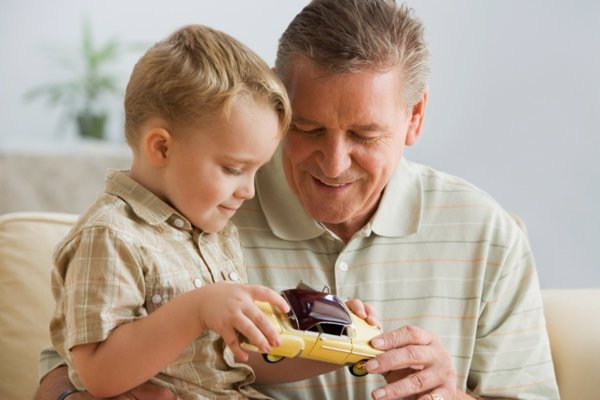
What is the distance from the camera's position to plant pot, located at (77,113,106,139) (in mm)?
4258

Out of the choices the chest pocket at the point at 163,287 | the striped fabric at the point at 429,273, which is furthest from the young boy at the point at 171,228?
the striped fabric at the point at 429,273

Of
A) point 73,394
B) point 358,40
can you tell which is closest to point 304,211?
point 358,40

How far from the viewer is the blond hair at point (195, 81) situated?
1449 millimetres

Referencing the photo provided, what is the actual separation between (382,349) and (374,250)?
47 centimetres

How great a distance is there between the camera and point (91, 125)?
4262mm

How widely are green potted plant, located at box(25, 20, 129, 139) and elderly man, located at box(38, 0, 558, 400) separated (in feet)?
7.89

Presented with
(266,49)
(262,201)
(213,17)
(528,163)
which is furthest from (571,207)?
(262,201)

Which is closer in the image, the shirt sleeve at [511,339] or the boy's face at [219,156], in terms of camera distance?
the boy's face at [219,156]

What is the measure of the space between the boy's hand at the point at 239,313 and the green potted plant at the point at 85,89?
3063 mm

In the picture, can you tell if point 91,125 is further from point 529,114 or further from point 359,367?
point 359,367

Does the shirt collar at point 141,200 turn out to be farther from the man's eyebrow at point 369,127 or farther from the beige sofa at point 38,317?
the beige sofa at point 38,317

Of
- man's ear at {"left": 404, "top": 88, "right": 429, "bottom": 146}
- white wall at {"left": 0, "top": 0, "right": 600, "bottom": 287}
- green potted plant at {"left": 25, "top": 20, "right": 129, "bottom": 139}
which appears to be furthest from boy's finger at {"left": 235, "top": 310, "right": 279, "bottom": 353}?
green potted plant at {"left": 25, "top": 20, "right": 129, "bottom": 139}

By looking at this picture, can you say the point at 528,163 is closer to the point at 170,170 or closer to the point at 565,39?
the point at 565,39

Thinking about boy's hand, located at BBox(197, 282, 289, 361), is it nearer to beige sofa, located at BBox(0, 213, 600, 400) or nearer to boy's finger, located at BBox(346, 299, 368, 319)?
boy's finger, located at BBox(346, 299, 368, 319)
